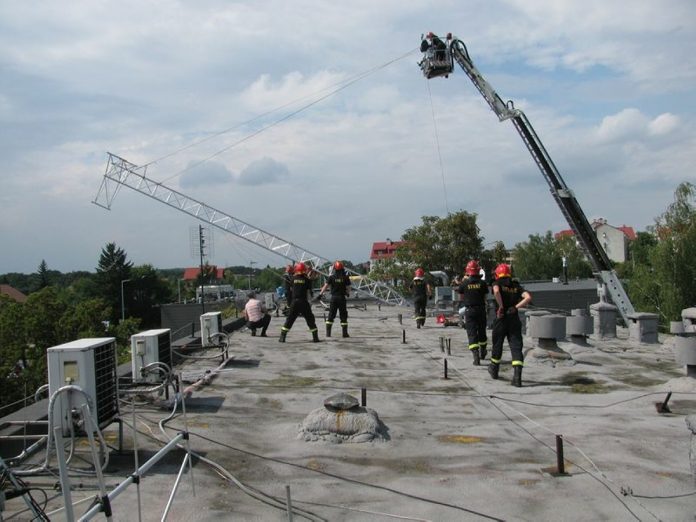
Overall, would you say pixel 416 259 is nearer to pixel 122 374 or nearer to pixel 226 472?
pixel 122 374

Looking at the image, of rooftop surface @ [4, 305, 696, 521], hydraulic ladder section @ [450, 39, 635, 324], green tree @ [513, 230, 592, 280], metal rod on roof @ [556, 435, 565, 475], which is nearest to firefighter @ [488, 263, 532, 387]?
rooftop surface @ [4, 305, 696, 521]

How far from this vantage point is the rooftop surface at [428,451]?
4902mm

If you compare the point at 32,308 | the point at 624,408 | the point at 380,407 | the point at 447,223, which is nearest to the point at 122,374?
the point at 380,407

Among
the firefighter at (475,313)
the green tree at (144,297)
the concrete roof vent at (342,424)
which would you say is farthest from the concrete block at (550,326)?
the green tree at (144,297)

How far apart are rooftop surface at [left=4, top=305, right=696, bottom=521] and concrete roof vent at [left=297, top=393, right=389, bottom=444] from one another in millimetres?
110

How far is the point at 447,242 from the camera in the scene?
1618 inches

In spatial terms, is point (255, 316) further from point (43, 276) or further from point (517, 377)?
point (43, 276)

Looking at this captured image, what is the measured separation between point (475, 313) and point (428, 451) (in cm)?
564

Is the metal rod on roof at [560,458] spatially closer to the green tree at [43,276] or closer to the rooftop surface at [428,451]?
the rooftop surface at [428,451]

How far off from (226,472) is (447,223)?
3598 cm

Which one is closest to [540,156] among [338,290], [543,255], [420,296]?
[420,296]

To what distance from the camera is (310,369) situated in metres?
11.1

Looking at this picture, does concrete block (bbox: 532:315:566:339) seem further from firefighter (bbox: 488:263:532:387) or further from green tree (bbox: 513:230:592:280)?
green tree (bbox: 513:230:592:280)

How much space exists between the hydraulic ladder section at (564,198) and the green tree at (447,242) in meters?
18.0
